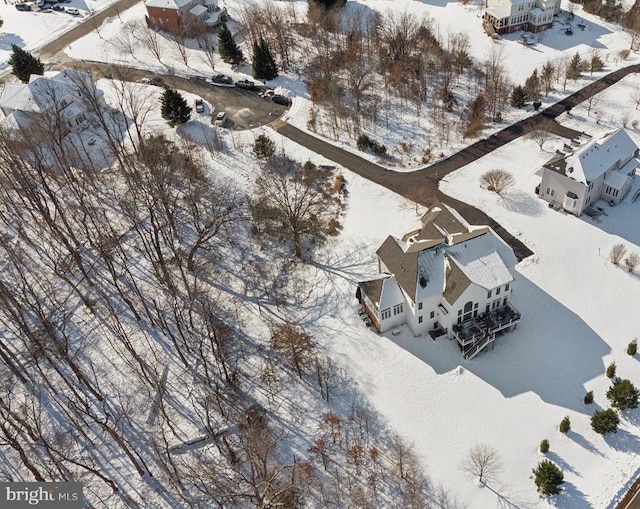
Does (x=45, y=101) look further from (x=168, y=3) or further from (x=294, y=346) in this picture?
(x=294, y=346)

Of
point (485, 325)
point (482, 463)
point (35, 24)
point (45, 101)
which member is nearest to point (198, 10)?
point (45, 101)

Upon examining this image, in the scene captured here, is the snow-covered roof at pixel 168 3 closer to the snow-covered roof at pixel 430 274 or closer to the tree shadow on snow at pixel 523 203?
the tree shadow on snow at pixel 523 203

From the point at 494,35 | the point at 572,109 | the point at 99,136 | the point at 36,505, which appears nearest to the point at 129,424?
the point at 36,505

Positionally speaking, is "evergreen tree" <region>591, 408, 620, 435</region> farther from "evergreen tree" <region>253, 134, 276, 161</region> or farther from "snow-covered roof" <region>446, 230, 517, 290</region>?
"evergreen tree" <region>253, 134, 276, 161</region>

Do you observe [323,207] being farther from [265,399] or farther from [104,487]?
[104,487]

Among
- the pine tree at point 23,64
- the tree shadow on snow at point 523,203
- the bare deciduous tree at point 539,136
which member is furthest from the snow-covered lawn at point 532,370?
the pine tree at point 23,64

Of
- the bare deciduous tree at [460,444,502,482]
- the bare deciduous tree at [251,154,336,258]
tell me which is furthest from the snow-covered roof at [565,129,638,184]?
the bare deciduous tree at [460,444,502,482]
